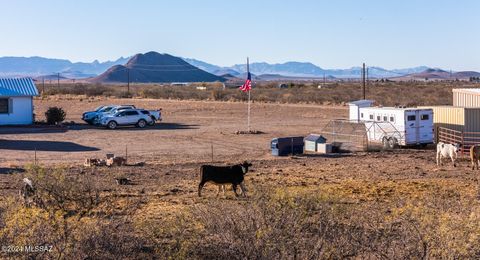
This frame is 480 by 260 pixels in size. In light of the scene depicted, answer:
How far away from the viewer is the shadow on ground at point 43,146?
31.9 meters

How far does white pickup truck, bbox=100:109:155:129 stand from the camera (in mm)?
43312

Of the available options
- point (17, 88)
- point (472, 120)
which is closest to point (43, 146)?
point (17, 88)

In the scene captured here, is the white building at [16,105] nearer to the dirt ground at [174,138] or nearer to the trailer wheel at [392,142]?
the dirt ground at [174,138]

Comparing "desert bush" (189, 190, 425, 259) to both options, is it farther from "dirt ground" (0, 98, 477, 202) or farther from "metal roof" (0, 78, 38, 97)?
"metal roof" (0, 78, 38, 97)

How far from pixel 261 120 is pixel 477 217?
37585mm

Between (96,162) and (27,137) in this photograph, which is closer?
(96,162)

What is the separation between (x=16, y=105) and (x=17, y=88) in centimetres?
140

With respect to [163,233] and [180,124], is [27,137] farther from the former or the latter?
[163,233]

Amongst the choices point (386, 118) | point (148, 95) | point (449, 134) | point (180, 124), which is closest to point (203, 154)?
point (386, 118)

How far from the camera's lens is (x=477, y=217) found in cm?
1222

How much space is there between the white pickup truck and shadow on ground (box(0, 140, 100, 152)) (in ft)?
27.7

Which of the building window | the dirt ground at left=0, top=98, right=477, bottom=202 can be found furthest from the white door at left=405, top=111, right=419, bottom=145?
the building window

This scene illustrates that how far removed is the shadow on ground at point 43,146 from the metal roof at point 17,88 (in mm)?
9943

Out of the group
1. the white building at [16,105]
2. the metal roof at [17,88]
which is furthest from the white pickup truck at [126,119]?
the metal roof at [17,88]
